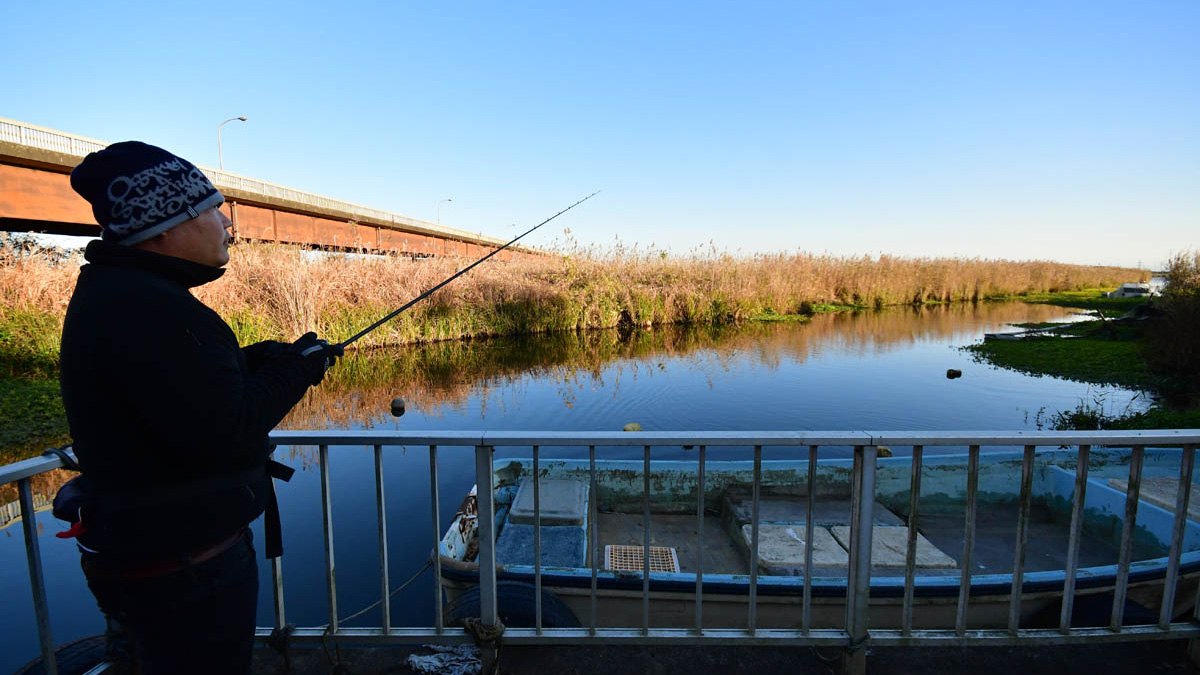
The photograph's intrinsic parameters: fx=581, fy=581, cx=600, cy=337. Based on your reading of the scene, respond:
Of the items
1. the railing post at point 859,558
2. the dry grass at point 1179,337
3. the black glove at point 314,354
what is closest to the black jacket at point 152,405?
the black glove at point 314,354

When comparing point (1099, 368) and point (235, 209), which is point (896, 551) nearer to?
point (1099, 368)

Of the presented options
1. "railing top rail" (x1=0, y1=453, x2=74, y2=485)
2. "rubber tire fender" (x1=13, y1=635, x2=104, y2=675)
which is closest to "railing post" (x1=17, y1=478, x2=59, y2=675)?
"railing top rail" (x1=0, y1=453, x2=74, y2=485)

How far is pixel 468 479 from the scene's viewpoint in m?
6.99

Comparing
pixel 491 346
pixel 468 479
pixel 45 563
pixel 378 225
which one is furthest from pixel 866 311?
pixel 45 563

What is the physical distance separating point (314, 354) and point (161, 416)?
40 cm

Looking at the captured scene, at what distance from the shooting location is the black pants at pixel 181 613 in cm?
127

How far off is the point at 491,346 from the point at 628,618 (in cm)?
1215

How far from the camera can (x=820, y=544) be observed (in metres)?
4.18

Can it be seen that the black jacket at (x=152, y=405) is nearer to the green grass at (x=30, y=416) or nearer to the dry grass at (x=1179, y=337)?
the green grass at (x=30, y=416)

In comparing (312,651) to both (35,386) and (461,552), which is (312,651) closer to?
(461,552)

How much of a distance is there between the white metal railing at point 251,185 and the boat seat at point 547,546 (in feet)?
10.0

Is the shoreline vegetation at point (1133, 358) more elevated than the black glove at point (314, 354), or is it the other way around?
the black glove at point (314, 354)

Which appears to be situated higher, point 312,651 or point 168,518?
point 168,518

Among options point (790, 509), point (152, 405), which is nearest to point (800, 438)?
point (152, 405)
